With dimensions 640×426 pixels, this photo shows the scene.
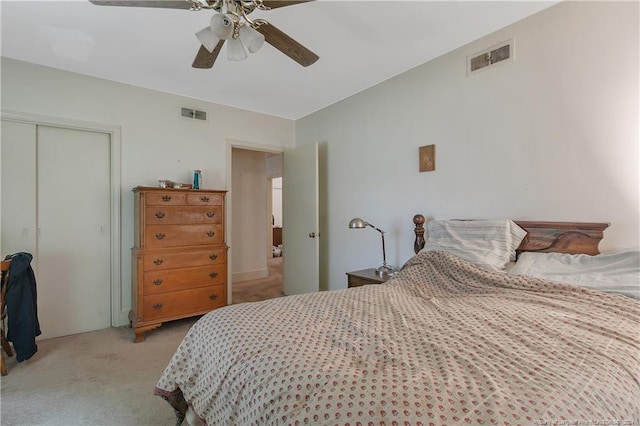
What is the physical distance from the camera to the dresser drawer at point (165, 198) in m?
2.78

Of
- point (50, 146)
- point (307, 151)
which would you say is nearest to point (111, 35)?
point (50, 146)

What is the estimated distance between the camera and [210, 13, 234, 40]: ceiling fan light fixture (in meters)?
1.47

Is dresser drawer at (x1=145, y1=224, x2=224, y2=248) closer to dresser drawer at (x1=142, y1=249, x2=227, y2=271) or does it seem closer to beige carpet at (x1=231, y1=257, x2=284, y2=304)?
dresser drawer at (x1=142, y1=249, x2=227, y2=271)

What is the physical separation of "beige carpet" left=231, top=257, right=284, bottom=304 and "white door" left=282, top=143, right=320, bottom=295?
0.30 metres

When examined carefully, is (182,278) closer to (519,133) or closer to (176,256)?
(176,256)

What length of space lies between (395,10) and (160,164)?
273 cm

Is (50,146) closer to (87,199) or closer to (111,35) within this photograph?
(87,199)

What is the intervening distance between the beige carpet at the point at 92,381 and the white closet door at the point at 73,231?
243 millimetres

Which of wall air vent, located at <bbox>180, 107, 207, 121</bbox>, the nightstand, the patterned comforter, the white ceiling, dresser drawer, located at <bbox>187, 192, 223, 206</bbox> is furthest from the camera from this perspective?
wall air vent, located at <bbox>180, 107, 207, 121</bbox>

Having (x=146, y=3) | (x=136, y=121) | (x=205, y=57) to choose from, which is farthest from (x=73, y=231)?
(x=146, y=3)

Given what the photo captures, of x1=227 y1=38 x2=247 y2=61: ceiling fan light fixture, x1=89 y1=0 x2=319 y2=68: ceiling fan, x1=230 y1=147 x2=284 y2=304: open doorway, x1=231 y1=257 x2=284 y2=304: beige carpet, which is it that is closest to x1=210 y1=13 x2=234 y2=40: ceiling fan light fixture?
x1=89 y1=0 x2=319 y2=68: ceiling fan

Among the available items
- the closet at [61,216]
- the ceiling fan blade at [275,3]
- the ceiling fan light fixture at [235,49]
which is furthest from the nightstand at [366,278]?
the closet at [61,216]

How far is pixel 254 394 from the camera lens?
0.89m

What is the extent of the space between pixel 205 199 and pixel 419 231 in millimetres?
2120
